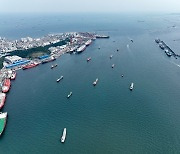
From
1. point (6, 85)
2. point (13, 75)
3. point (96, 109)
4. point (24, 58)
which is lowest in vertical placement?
point (24, 58)

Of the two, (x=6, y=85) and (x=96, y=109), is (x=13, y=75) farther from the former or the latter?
(x=96, y=109)

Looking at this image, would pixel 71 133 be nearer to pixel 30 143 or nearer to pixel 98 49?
pixel 30 143

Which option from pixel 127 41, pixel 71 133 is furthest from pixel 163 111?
pixel 127 41

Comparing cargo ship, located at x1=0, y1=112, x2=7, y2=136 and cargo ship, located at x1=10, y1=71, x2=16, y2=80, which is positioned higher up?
cargo ship, located at x1=0, y1=112, x2=7, y2=136

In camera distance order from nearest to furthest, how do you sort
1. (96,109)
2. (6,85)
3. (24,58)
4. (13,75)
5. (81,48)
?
1. (96,109)
2. (6,85)
3. (13,75)
4. (24,58)
5. (81,48)

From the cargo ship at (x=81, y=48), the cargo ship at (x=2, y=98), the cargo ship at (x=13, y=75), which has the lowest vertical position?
the cargo ship at (x=13, y=75)

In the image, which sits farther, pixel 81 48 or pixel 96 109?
pixel 81 48

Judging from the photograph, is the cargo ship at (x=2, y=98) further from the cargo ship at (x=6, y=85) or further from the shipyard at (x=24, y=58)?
the cargo ship at (x=6, y=85)

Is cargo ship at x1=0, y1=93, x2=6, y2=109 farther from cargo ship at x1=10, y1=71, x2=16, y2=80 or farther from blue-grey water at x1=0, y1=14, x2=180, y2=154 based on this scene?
cargo ship at x1=10, y1=71, x2=16, y2=80

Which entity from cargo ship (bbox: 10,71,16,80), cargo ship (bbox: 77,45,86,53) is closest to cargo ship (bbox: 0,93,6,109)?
cargo ship (bbox: 10,71,16,80)

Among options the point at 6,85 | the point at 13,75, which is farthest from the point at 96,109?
the point at 13,75

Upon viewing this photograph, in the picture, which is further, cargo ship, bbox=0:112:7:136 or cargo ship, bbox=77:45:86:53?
cargo ship, bbox=77:45:86:53

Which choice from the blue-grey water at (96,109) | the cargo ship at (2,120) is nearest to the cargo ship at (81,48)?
the blue-grey water at (96,109)
